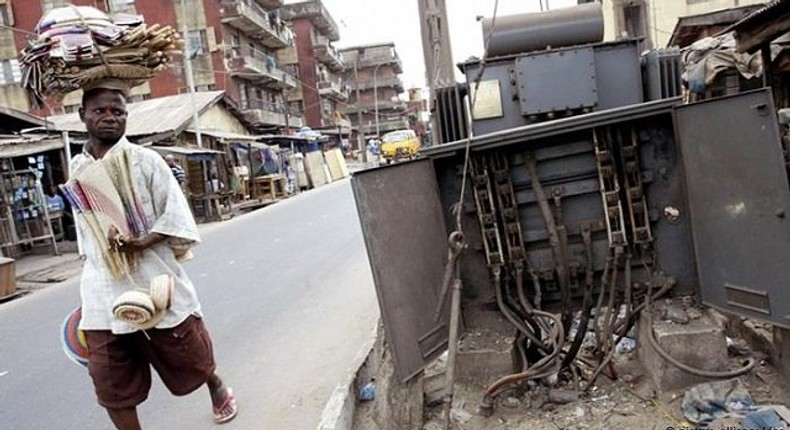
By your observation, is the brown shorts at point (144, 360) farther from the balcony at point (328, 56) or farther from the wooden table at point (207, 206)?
the balcony at point (328, 56)

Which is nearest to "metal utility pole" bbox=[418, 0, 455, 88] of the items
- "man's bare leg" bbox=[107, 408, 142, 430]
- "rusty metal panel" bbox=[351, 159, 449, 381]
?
"rusty metal panel" bbox=[351, 159, 449, 381]

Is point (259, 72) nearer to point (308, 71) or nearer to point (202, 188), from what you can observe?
point (308, 71)

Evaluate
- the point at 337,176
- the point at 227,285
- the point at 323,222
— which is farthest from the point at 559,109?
the point at 337,176

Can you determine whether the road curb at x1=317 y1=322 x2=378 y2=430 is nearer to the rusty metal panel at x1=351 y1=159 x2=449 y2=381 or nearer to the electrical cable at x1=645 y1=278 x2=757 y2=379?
the rusty metal panel at x1=351 y1=159 x2=449 y2=381

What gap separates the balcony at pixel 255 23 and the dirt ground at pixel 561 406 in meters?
37.5

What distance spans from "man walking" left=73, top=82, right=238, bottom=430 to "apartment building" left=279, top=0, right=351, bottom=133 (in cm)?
5047

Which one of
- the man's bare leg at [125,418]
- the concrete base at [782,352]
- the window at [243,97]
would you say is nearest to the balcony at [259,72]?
the window at [243,97]

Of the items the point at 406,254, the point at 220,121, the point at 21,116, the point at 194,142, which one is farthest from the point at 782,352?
the point at 220,121

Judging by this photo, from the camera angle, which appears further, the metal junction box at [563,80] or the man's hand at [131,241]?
the metal junction box at [563,80]

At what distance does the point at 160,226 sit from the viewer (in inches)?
112

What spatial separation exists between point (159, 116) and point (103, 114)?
68.6 feet

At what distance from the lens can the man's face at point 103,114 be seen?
2.74 metres

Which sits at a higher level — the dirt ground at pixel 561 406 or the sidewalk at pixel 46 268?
the sidewalk at pixel 46 268

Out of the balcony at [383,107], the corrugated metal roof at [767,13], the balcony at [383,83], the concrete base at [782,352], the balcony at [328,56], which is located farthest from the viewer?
the balcony at [383,83]
